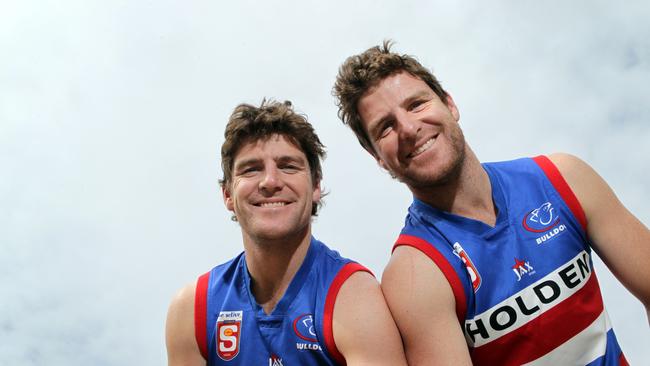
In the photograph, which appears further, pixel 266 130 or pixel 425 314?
pixel 266 130

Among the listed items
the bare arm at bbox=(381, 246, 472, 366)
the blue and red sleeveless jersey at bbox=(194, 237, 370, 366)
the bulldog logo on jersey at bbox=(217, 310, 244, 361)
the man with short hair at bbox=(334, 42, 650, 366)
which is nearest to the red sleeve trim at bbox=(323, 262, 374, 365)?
the blue and red sleeveless jersey at bbox=(194, 237, 370, 366)

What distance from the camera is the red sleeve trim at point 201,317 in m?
5.04

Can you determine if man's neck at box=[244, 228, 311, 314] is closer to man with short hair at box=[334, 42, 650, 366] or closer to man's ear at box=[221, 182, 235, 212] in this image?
man's ear at box=[221, 182, 235, 212]

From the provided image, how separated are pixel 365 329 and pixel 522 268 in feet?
4.31

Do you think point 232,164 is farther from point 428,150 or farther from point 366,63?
point 428,150

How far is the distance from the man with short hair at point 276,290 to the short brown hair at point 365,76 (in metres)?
0.56

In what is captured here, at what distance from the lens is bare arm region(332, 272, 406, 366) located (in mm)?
4402

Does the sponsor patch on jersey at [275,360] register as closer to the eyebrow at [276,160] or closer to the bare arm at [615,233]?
the eyebrow at [276,160]

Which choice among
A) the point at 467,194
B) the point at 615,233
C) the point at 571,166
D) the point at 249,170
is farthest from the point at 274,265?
the point at 615,233

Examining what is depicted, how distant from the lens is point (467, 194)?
483cm

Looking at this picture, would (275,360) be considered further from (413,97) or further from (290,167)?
(413,97)

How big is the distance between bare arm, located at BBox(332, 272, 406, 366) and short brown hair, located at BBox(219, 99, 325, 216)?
153 centimetres

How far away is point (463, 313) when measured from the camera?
14.4ft

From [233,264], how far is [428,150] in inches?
86.9
